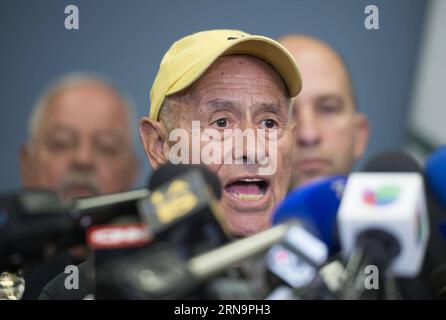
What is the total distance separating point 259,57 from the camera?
1763 millimetres

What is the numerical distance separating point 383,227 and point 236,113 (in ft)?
2.83

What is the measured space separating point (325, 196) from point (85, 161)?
5.48 feet

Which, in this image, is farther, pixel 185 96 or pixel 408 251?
pixel 185 96

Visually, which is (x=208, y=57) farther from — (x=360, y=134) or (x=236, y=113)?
(x=360, y=134)

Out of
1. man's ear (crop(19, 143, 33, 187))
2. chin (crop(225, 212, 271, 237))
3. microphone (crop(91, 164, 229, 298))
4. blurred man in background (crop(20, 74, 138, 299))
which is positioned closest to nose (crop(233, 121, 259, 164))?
chin (crop(225, 212, 271, 237))

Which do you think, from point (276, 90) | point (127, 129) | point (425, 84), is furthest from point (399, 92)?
point (276, 90)

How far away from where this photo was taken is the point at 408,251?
0.90 metres

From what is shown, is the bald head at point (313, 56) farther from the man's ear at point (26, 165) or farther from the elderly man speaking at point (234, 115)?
the man's ear at point (26, 165)

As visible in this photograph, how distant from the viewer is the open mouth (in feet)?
5.48

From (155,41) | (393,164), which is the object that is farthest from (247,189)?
(155,41)

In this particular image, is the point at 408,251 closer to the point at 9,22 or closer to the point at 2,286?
the point at 2,286

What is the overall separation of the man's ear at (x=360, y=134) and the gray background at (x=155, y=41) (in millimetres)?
98

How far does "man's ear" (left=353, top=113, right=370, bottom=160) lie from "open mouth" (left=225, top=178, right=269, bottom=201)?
0.92 meters

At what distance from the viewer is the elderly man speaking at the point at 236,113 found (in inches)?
65.5
